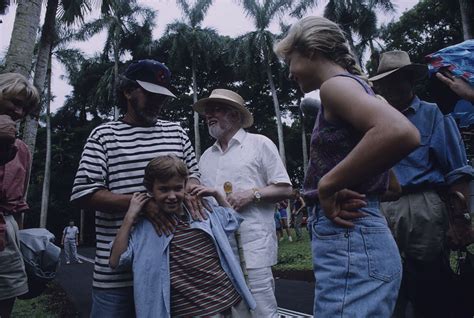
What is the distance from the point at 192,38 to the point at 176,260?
31767 millimetres

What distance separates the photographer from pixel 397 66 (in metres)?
3.01

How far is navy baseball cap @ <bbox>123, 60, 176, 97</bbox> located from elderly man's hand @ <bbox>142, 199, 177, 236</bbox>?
69 centimetres

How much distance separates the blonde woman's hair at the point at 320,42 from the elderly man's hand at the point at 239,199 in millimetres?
1480

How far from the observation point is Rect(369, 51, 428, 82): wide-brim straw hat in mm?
3000

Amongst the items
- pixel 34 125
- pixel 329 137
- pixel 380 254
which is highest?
pixel 34 125

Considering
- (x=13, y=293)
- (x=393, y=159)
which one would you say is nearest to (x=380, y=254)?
(x=393, y=159)

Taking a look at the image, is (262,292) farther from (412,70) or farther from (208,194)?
(412,70)

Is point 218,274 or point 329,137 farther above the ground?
point 329,137

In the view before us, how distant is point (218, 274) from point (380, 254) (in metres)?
1.16

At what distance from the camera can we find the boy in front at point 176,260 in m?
2.42

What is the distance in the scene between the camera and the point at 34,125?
8.94m

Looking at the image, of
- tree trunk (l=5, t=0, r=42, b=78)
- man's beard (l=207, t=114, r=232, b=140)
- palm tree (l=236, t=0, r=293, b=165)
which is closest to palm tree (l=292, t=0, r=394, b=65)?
palm tree (l=236, t=0, r=293, b=165)

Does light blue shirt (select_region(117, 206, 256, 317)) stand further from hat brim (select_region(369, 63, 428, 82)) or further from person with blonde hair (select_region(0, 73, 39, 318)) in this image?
hat brim (select_region(369, 63, 428, 82))

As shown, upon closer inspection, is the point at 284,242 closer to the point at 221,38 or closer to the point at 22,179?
the point at 22,179
